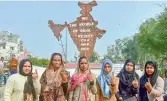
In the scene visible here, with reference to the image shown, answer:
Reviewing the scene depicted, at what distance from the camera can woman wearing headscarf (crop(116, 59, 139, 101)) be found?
6.21 metres

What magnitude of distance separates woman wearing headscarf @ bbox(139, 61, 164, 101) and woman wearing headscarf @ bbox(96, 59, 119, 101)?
1.67 ft

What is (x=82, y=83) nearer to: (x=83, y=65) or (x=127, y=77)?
(x=83, y=65)

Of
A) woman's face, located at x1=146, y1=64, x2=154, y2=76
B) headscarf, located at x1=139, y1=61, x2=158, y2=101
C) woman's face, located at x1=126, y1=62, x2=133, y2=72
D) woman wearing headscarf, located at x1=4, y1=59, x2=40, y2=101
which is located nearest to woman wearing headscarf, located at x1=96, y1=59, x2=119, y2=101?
woman's face, located at x1=126, y1=62, x2=133, y2=72

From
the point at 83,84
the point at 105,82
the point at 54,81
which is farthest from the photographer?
the point at 105,82

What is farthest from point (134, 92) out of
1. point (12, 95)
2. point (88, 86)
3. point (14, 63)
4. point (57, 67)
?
point (14, 63)

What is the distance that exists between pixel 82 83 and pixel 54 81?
0.52 m

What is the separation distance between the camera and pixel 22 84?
5500 millimetres

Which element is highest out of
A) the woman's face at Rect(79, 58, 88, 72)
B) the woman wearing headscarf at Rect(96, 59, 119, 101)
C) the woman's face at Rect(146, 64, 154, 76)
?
the woman's face at Rect(79, 58, 88, 72)

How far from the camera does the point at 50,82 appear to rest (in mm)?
5898

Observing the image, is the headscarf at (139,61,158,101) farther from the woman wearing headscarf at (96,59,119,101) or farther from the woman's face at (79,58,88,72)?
the woman's face at (79,58,88,72)

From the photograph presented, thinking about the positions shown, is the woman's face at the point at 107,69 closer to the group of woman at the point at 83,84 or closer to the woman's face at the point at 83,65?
the group of woman at the point at 83,84

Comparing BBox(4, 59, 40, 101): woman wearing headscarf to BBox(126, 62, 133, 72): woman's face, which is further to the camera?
BBox(126, 62, 133, 72): woman's face

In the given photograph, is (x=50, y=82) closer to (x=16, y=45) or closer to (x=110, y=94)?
(x=110, y=94)

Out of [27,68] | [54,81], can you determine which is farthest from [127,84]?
[27,68]
